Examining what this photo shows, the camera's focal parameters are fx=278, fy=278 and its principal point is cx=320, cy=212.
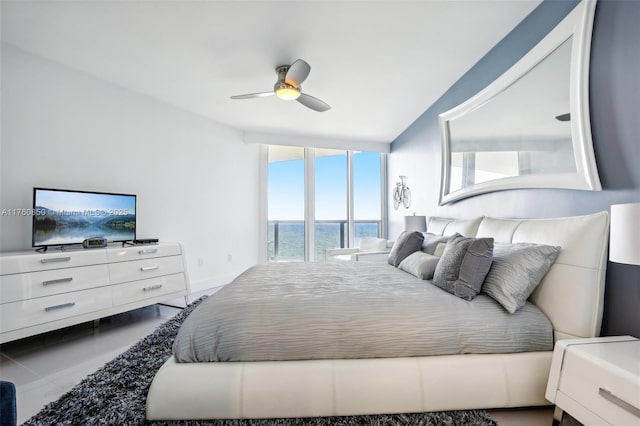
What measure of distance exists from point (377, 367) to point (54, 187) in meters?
3.34

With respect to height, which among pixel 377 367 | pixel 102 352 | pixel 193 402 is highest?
pixel 377 367

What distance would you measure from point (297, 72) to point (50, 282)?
8.63 feet

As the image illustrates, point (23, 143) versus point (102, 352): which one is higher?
point (23, 143)

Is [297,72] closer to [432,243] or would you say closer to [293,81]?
[293,81]

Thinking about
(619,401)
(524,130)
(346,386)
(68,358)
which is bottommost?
(68,358)

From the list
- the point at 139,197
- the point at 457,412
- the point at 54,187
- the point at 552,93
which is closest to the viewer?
the point at 457,412

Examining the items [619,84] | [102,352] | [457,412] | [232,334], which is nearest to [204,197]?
[102,352]

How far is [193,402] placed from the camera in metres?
1.32

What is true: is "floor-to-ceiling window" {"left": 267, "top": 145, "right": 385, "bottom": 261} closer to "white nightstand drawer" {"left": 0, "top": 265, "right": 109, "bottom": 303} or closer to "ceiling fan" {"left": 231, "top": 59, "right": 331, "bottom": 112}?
"ceiling fan" {"left": 231, "top": 59, "right": 331, "bottom": 112}

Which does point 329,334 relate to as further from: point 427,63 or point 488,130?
point 427,63

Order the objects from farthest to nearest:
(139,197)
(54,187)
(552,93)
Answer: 1. (139,197)
2. (54,187)
3. (552,93)

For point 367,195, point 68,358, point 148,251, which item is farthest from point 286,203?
point 68,358

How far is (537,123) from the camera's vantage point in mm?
2002

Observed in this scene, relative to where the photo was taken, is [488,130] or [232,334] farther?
[488,130]
